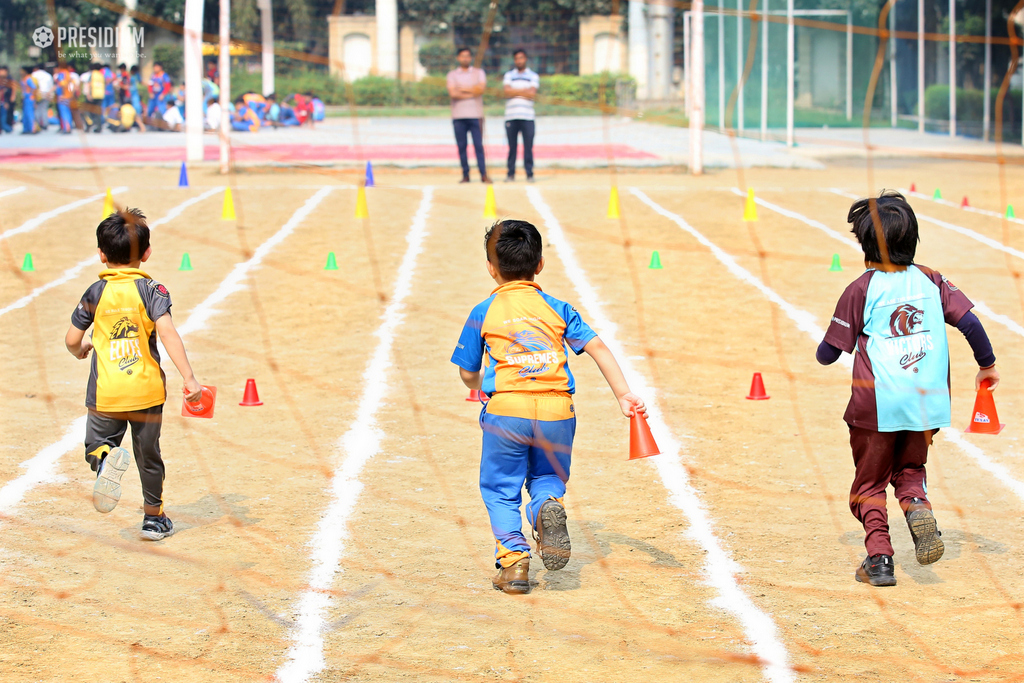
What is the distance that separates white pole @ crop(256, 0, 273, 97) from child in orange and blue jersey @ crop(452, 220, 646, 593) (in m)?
27.1

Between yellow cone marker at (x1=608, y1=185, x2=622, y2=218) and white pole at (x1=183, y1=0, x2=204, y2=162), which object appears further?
white pole at (x1=183, y1=0, x2=204, y2=162)

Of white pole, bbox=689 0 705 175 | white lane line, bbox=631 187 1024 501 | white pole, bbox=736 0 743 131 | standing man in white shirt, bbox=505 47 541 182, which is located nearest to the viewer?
white lane line, bbox=631 187 1024 501

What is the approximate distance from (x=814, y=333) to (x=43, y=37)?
136ft

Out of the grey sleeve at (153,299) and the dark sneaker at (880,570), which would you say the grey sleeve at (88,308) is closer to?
the grey sleeve at (153,299)

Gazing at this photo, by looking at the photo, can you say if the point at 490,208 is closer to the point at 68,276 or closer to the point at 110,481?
the point at 68,276

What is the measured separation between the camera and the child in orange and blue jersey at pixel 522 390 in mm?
4363

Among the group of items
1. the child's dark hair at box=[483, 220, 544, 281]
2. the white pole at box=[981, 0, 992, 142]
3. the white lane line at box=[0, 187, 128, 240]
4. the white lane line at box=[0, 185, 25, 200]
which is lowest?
the child's dark hair at box=[483, 220, 544, 281]

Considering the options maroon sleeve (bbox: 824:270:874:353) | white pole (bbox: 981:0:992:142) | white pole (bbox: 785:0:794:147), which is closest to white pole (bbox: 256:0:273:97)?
white pole (bbox: 785:0:794:147)

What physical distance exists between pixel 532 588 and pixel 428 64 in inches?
1735

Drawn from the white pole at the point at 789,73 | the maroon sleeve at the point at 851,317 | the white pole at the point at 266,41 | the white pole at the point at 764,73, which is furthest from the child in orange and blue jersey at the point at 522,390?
the white pole at the point at 266,41

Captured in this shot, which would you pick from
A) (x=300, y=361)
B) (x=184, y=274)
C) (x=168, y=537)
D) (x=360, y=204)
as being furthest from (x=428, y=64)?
(x=168, y=537)

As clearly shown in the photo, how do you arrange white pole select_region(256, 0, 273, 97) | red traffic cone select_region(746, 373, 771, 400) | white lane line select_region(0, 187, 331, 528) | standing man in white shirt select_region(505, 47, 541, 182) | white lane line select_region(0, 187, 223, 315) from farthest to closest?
1. white pole select_region(256, 0, 273, 97)
2. standing man in white shirt select_region(505, 47, 541, 182)
3. white lane line select_region(0, 187, 223, 315)
4. red traffic cone select_region(746, 373, 771, 400)
5. white lane line select_region(0, 187, 331, 528)

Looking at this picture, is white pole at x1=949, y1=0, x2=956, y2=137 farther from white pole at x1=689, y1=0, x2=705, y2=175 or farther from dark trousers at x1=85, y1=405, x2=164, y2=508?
dark trousers at x1=85, y1=405, x2=164, y2=508

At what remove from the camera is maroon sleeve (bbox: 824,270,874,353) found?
4.47 meters
